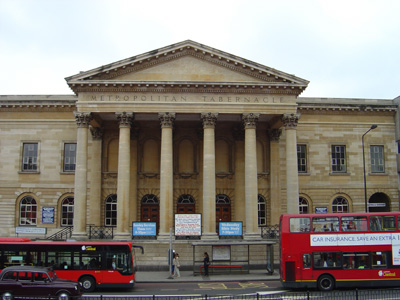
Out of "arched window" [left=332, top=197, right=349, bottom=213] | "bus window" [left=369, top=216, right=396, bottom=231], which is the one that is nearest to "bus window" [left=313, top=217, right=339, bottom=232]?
"bus window" [left=369, top=216, right=396, bottom=231]

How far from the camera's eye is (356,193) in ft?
137

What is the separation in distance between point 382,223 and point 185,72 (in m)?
18.3

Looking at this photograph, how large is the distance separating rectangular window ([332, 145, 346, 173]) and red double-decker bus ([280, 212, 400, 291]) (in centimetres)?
1915

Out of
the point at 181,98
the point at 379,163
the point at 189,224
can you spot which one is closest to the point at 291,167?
the point at 189,224

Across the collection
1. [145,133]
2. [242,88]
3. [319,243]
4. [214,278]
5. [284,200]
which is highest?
[242,88]

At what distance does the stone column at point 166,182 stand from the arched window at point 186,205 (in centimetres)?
565

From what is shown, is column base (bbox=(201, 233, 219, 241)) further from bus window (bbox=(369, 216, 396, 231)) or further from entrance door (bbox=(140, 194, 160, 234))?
bus window (bbox=(369, 216, 396, 231))

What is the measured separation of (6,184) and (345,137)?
30996 millimetres

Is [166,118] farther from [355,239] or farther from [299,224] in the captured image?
[355,239]

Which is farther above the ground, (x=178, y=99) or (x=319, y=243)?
(x=178, y=99)

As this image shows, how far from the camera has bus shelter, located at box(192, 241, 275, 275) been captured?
29.6 metres

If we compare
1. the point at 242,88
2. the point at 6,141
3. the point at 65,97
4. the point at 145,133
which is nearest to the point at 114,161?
the point at 145,133

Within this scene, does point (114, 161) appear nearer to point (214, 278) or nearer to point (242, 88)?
point (242, 88)

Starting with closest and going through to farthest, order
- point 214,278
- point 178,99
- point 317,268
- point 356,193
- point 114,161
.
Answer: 1. point 317,268
2. point 214,278
3. point 178,99
4. point 114,161
5. point 356,193
